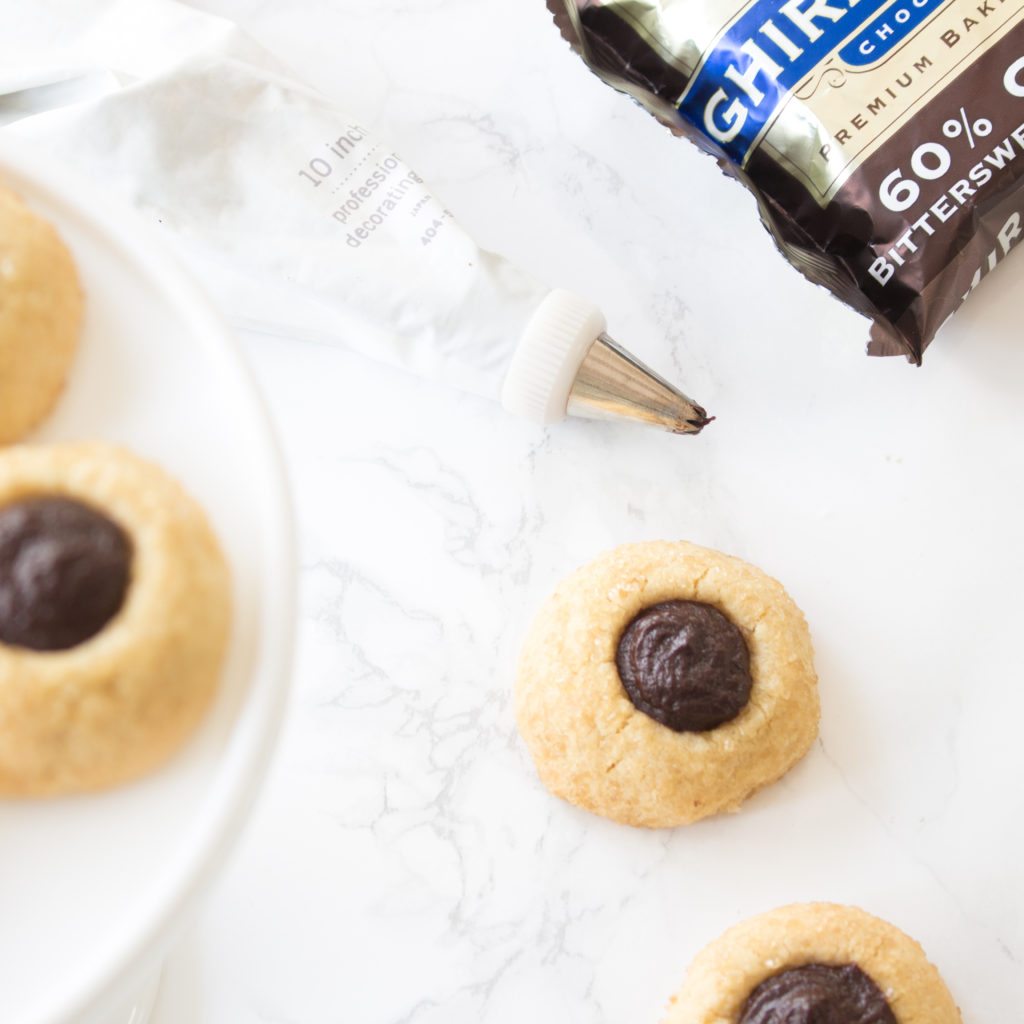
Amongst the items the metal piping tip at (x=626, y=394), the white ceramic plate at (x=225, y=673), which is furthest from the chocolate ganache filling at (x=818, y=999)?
the white ceramic plate at (x=225, y=673)

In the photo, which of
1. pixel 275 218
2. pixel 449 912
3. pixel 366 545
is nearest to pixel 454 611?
pixel 366 545

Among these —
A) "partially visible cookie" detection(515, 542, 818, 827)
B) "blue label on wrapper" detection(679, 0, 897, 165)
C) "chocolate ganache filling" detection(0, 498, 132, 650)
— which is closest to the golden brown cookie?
"chocolate ganache filling" detection(0, 498, 132, 650)

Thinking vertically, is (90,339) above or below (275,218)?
above

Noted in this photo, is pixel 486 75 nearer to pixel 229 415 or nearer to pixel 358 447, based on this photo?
pixel 358 447

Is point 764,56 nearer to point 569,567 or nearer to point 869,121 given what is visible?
point 869,121

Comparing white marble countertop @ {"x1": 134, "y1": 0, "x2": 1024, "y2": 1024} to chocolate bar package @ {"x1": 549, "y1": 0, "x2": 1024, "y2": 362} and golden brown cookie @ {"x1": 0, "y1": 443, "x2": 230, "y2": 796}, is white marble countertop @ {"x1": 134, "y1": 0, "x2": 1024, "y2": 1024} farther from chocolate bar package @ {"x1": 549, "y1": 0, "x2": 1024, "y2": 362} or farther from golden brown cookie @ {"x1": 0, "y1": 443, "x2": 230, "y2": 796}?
golden brown cookie @ {"x1": 0, "y1": 443, "x2": 230, "y2": 796}
